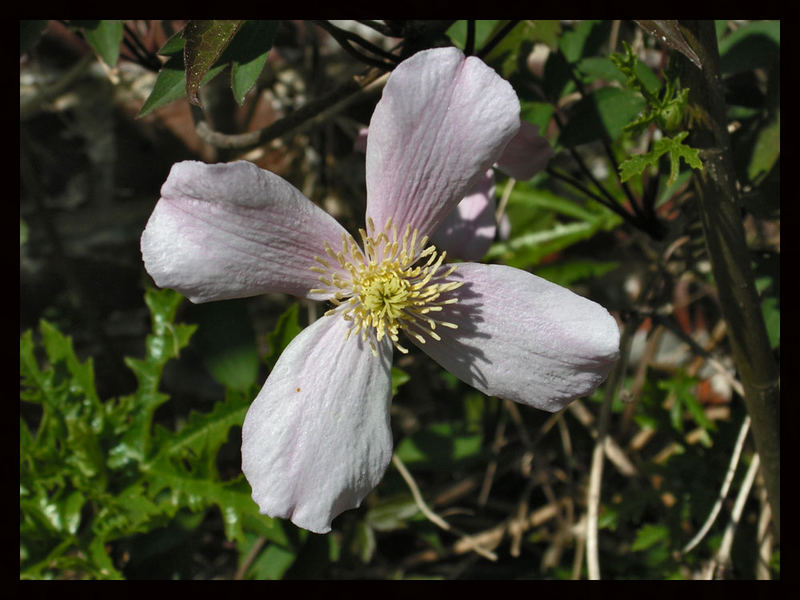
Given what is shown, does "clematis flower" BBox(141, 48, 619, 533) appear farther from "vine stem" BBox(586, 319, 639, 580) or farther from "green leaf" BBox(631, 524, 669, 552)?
"green leaf" BBox(631, 524, 669, 552)

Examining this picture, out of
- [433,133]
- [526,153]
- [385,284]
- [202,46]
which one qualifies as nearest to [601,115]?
[526,153]

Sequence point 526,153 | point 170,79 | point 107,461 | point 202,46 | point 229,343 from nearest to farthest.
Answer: point 202,46 < point 170,79 < point 526,153 < point 107,461 < point 229,343

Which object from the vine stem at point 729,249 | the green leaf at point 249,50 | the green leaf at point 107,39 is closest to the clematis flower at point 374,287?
the green leaf at point 249,50

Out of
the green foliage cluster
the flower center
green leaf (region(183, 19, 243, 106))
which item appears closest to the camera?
green leaf (region(183, 19, 243, 106))

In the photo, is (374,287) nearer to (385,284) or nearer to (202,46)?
(385,284)

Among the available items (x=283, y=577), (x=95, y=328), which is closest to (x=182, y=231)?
(x=283, y=577)

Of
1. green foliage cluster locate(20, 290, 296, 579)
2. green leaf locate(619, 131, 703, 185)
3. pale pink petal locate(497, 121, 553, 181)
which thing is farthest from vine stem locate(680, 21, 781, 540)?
green foliage cluster locate(20, 290, 296, 579)

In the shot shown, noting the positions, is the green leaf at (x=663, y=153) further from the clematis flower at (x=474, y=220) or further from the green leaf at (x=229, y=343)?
the green leaf at (x=229, y=343)
